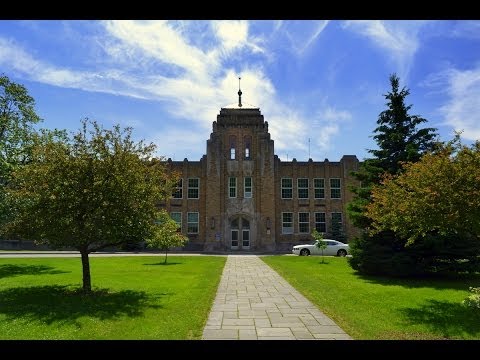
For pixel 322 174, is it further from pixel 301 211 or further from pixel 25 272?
pixel 25 272

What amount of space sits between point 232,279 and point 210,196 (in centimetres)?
2393

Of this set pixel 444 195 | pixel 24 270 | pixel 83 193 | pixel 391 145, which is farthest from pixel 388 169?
pixel 24 270

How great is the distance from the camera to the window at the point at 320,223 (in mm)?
41375

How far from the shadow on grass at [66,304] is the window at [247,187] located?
2717 centimetres

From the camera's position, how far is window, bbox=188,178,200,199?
41938mm

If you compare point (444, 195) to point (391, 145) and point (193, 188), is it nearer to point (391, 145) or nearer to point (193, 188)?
point (391, 145)

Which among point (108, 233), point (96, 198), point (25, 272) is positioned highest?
point (96, 198)

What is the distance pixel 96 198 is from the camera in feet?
38.3

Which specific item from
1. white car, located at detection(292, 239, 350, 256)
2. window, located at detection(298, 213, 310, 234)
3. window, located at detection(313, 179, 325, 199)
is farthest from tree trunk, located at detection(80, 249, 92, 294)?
window, located at detection(313, 179, 325, 199)

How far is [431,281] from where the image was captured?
1680 cm

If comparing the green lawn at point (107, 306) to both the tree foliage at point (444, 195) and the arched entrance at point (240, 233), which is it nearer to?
the tree foliage at point (444, 195)

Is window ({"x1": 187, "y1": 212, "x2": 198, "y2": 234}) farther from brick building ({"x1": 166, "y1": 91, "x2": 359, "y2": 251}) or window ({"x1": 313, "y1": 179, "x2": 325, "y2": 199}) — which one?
window ({"x1": 313, "y1": 179, "x2": 325, "y2": 199})

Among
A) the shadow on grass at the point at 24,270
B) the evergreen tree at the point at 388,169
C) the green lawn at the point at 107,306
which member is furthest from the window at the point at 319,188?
the shadow on grass at the point at 24,270
